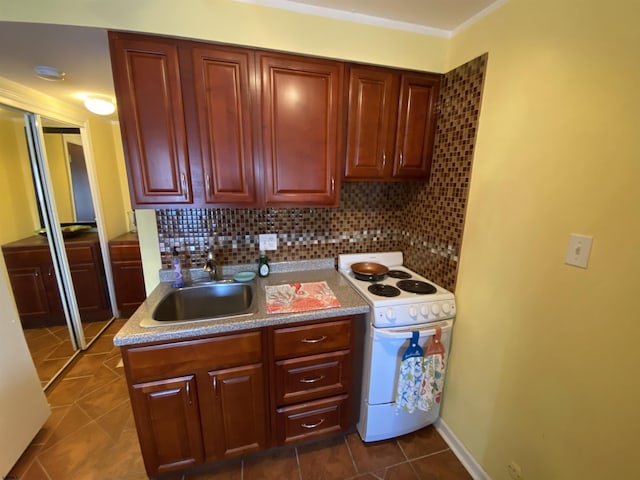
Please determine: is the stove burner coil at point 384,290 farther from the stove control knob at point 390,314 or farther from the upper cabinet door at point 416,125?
the upper cabinet door at point 416,125

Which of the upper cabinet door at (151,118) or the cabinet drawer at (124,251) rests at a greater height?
the upper cabinet door at (151,118)

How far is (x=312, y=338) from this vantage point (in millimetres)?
1412

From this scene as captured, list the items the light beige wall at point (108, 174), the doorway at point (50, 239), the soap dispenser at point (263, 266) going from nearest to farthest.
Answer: the soap dispenser at point (263, 266), the doorway at point (50, 239), the light beige wall at point (108, 174)

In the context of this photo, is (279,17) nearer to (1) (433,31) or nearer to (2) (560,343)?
(1) (433,31)

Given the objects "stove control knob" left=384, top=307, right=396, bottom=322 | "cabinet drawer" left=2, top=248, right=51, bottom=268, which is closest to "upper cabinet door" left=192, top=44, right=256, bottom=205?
"stove control knob" left=384, top=307, right=396, bottom=322

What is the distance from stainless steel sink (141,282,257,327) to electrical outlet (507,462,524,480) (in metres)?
1.56

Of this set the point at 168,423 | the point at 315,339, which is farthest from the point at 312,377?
the point at 168,423

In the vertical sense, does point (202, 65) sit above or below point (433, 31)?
below

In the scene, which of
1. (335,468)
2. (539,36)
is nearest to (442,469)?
(335,468)

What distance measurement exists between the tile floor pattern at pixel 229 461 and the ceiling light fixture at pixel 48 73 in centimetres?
224

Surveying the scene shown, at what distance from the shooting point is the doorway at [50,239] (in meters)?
1.91

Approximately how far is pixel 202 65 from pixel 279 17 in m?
0.45

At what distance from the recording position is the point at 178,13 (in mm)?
1187

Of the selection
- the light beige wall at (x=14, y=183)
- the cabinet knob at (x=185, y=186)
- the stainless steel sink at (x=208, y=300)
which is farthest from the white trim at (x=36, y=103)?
the stainless steel sink at (x=208, y=300)
